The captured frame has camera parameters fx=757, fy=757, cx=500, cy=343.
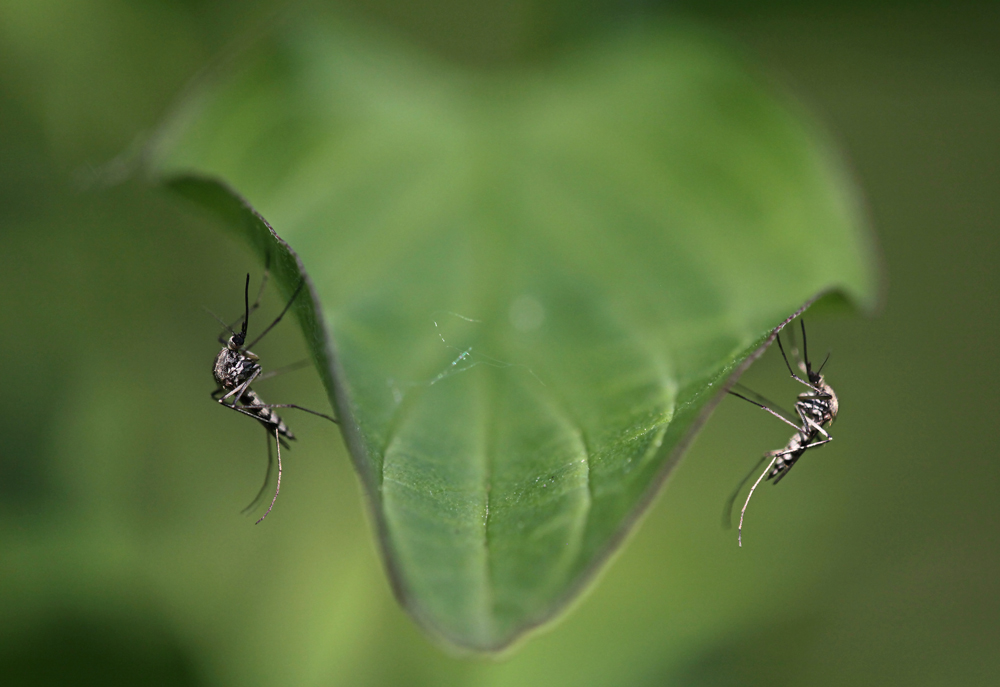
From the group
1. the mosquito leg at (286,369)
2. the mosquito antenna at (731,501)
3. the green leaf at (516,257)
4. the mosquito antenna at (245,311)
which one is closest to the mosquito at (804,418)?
the mosquito antenna at (731,501)

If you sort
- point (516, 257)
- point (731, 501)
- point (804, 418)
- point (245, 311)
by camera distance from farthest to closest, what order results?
point (731, 501), point (245, 311), point (804, 418), point (516, 257)

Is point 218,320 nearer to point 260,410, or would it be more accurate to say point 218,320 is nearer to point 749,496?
point 260,410

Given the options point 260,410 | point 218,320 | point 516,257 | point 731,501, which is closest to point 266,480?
point 260,410

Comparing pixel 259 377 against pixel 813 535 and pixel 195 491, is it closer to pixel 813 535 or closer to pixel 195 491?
pixel 195 491

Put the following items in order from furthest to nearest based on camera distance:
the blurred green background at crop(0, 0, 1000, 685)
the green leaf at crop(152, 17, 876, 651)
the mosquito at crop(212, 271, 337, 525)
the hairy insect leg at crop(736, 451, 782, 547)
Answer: the hairy insect leg at crop(736, 451, 782, 547) → the mosquito at crop(212, 271, 337, 525) → the blurred green background at crop(0, 0, 1000, 685) → the green leaf at crop(152, 17, 876, 651)

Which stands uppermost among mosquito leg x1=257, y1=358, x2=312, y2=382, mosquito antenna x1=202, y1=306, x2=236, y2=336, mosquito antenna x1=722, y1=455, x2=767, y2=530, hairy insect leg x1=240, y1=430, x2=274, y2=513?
mosquito antenna x1=202, y1=306, x2=236, y2=336

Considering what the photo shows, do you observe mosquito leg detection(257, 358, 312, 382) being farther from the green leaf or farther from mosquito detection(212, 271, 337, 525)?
the green leaf

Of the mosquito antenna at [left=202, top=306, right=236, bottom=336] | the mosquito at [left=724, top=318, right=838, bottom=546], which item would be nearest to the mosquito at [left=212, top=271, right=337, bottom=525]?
the mosquito antenna at [left=202, top=306, right=236, bottom=336]
